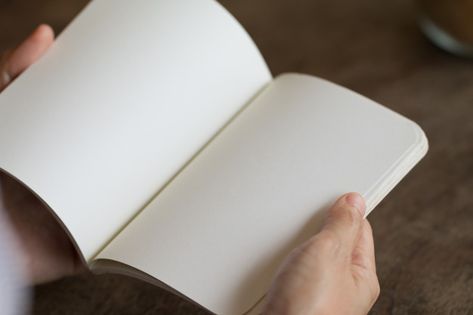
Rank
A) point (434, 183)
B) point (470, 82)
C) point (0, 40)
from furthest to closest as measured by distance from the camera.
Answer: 1. point (0, 40)
2. point (470, 82)
3. point (434, 183)

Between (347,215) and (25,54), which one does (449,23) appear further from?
(25,54)

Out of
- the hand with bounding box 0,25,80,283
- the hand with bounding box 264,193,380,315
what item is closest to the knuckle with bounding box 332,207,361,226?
the hand with bounding box 264,193,380,315

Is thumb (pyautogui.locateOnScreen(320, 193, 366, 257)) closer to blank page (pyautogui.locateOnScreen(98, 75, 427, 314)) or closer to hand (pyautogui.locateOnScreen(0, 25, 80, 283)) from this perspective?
blank page (pyautogui.locateOnScreen(98, 75, 427, 314))

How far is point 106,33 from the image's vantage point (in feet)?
2.25

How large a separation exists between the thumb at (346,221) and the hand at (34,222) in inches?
12.1

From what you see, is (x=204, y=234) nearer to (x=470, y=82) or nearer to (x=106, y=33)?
(x=106, y=33)

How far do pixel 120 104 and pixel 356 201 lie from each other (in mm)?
240

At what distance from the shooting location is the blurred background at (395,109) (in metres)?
0.67

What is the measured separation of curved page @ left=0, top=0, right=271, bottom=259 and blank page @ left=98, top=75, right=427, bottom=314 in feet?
0.08

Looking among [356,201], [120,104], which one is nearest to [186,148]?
[120,104]

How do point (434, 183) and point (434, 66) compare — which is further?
point (434, 66)

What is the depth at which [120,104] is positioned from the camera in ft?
2.11

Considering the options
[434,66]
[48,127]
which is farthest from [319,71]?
[48,127]

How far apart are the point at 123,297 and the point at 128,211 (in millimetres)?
108
